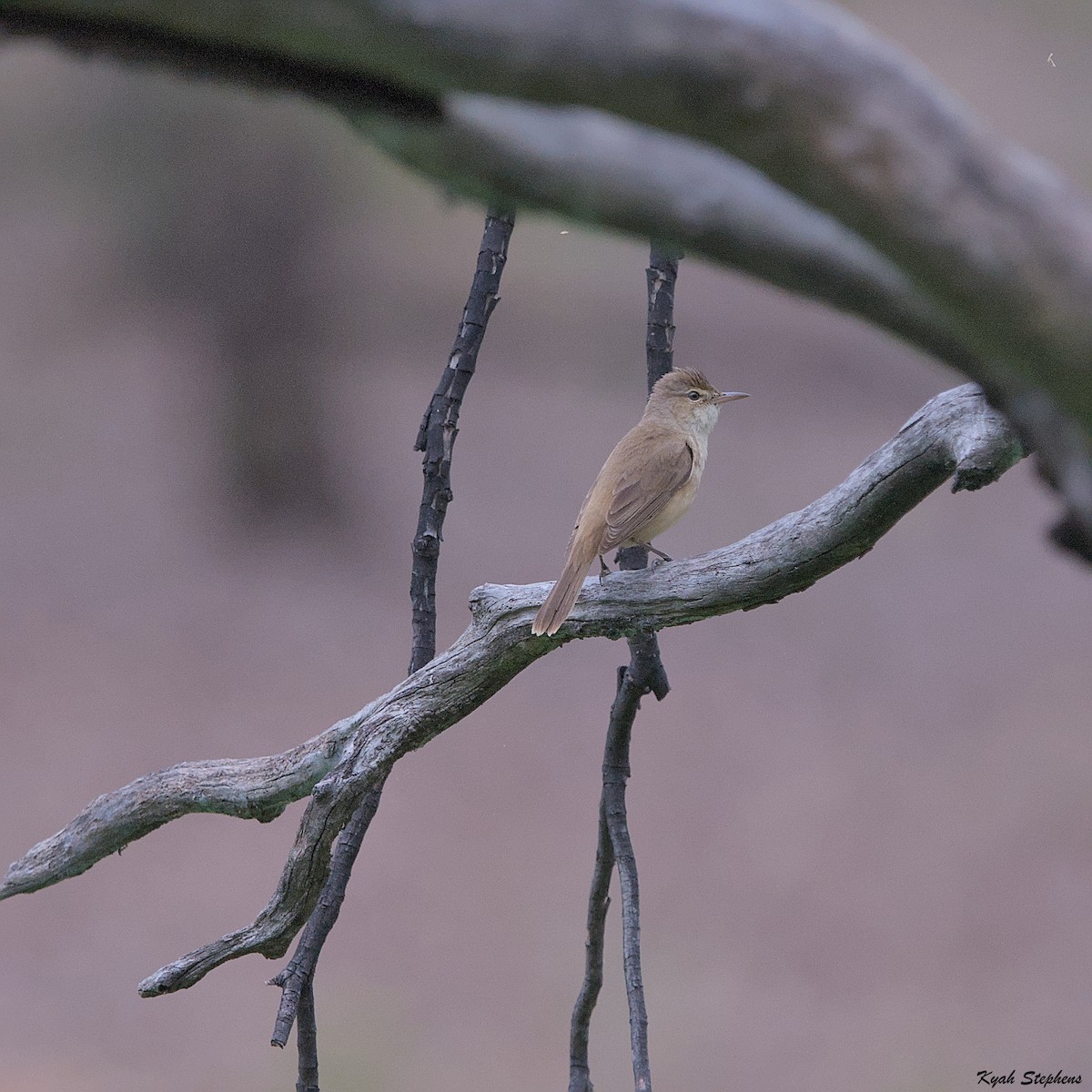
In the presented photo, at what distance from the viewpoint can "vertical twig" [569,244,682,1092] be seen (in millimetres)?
1841

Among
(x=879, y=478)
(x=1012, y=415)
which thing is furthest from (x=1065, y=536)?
(x=879, y=478)

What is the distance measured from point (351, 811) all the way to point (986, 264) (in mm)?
1226

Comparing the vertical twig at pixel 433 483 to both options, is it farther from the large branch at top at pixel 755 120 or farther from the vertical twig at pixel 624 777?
the large branch at top at pixel 755 120

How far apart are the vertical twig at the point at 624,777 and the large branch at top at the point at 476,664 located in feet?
1.25

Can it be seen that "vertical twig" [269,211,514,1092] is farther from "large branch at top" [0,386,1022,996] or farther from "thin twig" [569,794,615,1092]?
"thin twig" [569,794,615,1092]

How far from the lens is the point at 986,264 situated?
1.46 ft

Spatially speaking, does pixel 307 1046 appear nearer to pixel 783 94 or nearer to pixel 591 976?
pixel 591 976

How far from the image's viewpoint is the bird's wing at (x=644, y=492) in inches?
69.9

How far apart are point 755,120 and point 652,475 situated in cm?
143

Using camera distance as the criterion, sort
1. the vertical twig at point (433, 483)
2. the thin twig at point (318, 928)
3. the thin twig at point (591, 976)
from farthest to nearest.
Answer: the thin twig at point (591, 976) < the vertical twig at point (433, 483) < the thin twig at point (318, 928)

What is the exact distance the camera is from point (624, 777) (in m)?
1.96

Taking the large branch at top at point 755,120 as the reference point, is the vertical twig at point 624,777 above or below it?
above

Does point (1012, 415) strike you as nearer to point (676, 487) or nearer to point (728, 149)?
point (728, 149)

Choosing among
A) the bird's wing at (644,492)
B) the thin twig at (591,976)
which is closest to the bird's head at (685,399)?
the bird's wing at (644,492)
